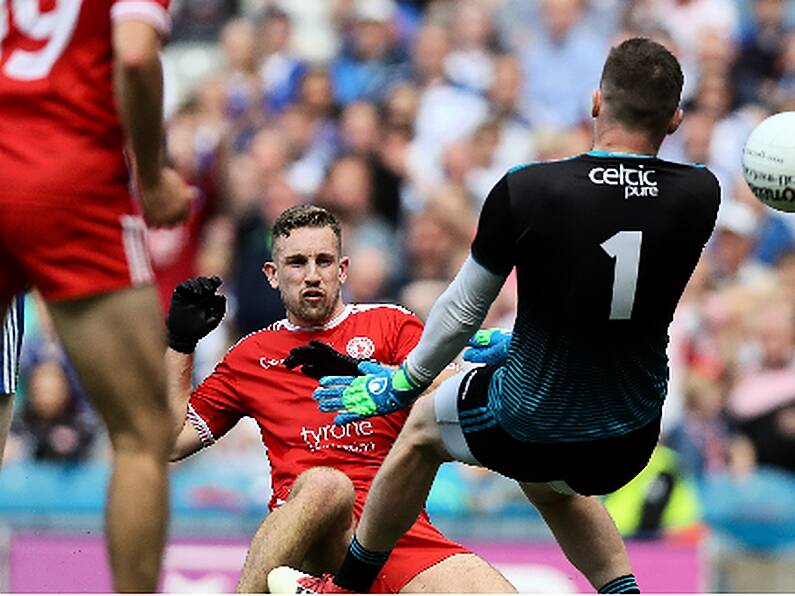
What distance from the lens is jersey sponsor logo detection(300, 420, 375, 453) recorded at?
6820mm

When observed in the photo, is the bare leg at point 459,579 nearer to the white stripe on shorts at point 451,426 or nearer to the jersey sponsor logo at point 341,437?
the jersey sponsor logo at point 341,437

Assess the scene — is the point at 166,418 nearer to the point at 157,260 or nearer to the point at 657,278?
the point at 657,278

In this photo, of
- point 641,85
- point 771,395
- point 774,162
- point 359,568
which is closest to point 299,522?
point 359,568

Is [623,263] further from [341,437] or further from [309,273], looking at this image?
[309,273]

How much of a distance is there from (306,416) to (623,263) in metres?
1.65

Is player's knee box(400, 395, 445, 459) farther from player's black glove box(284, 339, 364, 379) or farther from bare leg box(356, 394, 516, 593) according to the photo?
player's black glove box(284, 339, 364, 379)

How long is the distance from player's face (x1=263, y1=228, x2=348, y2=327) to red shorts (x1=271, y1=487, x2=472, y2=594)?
0.72 metres

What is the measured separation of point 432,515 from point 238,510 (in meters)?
1.07

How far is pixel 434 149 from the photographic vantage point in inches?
513

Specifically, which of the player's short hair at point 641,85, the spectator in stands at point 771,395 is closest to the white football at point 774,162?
the player's short hair at point 641,85

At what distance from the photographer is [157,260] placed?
12.3 metres

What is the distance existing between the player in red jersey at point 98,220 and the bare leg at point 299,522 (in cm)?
134

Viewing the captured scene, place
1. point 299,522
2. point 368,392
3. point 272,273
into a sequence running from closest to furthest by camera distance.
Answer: point 368,392
point 299,522
point 272,273

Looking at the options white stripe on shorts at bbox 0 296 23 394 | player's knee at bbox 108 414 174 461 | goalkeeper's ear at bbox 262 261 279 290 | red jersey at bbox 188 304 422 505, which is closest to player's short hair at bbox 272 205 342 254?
goalkeeper's ear at bbox 262 261 279 290
